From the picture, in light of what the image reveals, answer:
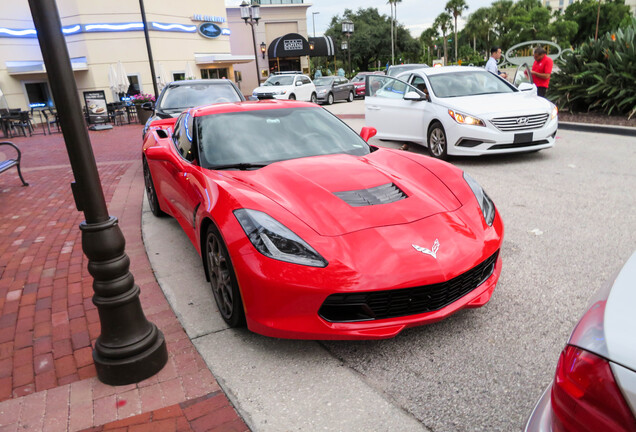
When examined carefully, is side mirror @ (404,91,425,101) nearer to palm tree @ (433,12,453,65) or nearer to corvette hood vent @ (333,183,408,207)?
corvette hood vent @ (333,183,408,207)

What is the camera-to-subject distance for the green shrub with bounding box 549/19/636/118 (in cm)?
1053

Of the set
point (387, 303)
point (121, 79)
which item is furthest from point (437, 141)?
point (121, 79)

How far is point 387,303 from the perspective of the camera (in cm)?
256

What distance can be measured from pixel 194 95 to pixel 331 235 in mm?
7138

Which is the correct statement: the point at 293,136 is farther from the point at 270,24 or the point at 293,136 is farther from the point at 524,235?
the point at 270,24

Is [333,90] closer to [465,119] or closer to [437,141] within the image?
[437,141]

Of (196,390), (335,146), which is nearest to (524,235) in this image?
(335,146)

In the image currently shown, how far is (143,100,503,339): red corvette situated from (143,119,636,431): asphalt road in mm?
221

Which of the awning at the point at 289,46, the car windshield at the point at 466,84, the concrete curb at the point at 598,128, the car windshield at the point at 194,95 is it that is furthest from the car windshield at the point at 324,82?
the awning at the point at 289,46

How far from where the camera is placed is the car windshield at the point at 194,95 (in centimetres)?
876

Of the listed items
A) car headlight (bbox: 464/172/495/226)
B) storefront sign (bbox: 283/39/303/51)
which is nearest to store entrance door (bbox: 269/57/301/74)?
storefront sign (bbox: 283/39/303/51)

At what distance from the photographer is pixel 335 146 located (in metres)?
4.08

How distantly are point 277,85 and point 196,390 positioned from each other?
21281 mm

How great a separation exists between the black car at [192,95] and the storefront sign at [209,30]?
23953 millimetres
